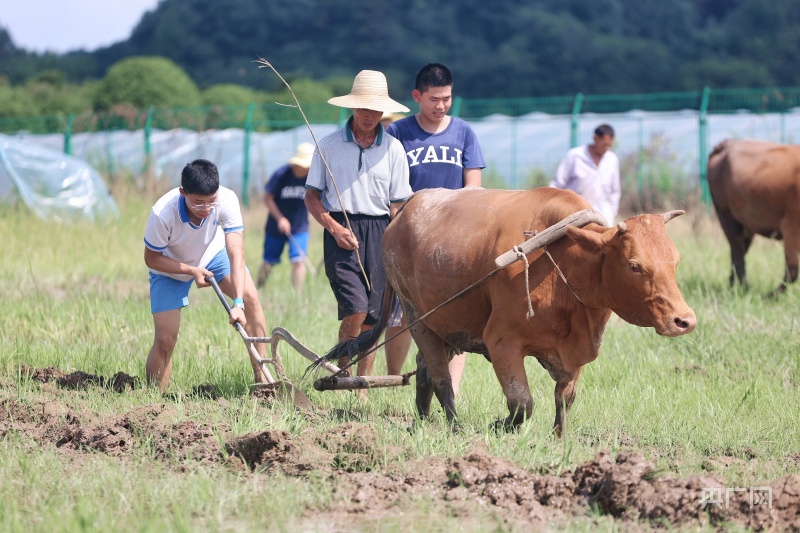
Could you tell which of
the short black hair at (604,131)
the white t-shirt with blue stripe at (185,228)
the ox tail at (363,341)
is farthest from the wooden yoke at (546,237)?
the short black hair at (604,131)

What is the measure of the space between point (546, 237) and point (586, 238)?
20 cm

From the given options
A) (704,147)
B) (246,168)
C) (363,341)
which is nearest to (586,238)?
(363,341)

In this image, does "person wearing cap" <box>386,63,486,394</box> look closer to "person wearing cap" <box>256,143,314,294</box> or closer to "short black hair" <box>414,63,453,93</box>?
"short black hair" <box>414,63,453,93</box>

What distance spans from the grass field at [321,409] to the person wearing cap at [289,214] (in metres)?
0.21

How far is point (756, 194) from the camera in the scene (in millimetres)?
10938

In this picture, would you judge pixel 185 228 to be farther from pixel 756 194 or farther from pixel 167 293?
pixel 756 194

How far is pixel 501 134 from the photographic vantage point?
73.8ft

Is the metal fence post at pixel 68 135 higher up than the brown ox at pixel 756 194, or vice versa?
the metal fence post at pixel 68 135

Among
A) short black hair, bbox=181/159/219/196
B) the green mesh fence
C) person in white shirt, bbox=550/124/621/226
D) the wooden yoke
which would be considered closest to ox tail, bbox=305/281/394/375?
short black hair, bbox=181/159/219/196

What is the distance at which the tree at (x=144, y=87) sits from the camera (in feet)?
96.2

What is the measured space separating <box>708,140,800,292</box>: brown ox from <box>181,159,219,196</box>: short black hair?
6.17 meters

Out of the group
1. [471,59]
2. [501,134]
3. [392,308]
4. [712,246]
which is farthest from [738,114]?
[471,59]

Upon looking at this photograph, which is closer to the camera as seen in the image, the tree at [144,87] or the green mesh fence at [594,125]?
the green mesh fence at [594,125]

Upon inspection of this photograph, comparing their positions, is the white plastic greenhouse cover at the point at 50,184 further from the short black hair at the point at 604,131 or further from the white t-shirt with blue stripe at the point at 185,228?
the white t-shirt with blue stripe at the point at 185,228
